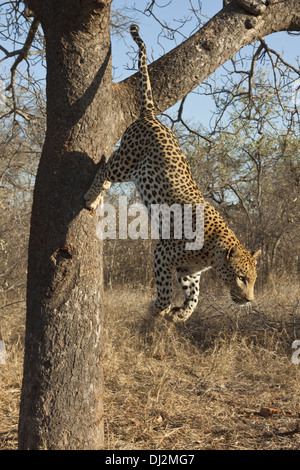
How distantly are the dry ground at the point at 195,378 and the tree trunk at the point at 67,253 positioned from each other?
2.39ft

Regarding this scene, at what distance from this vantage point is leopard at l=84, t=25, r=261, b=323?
179 inches

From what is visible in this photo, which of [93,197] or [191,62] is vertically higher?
[191,62]

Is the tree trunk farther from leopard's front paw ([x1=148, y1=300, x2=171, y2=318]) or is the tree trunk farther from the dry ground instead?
leopard's front paw ([x1=148, y1=300, x2=171, y2=318])

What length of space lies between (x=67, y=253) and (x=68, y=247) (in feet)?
0.16

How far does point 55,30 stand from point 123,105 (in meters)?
0.88

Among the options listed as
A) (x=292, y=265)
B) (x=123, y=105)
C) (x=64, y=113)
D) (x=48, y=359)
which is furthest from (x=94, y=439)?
(x=292, y=265)

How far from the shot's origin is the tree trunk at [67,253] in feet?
11.5

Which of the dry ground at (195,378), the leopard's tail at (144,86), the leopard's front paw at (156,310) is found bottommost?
Answer: the dry ground at (195,378)

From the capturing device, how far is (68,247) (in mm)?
3572

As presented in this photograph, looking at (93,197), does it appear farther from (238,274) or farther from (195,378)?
(195,378)

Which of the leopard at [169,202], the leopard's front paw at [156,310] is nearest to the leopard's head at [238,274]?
the leopard at [169,202]

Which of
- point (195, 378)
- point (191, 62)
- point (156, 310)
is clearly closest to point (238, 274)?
point (156, 310)

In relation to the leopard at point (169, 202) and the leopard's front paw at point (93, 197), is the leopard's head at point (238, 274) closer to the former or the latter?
the leopard at point (169, 202)

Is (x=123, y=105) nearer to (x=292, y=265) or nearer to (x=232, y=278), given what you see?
(x=232, y=278)
